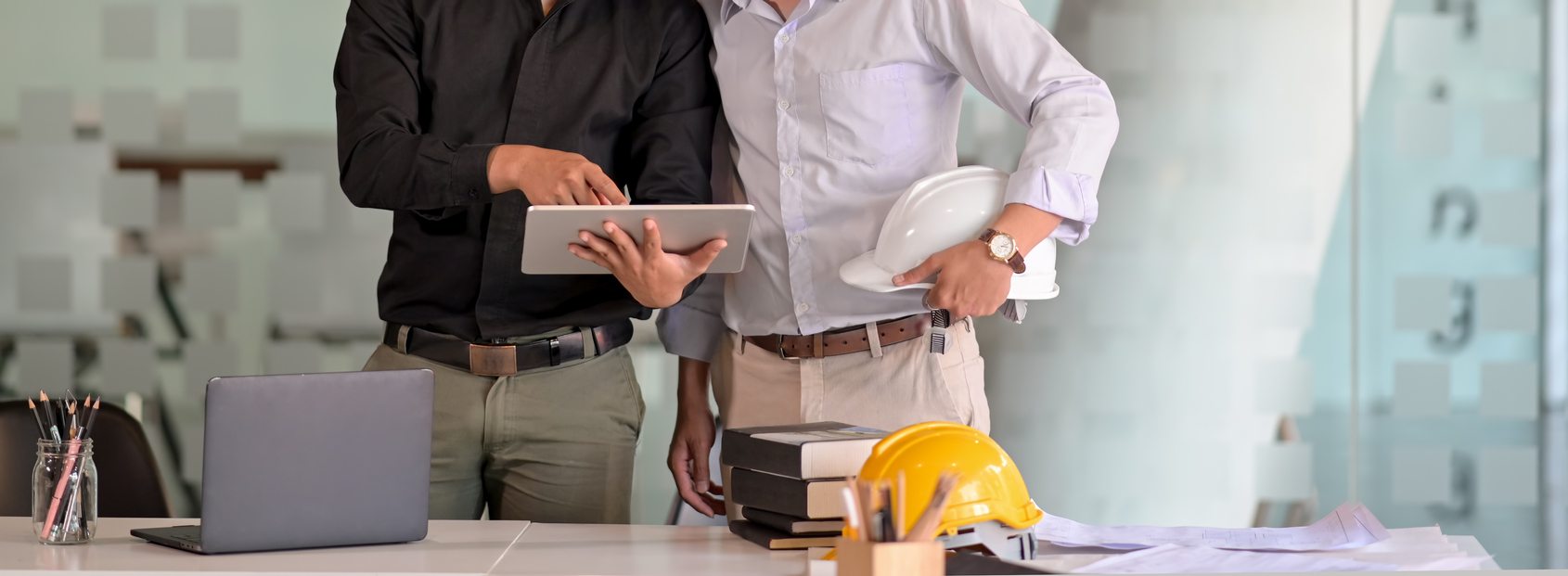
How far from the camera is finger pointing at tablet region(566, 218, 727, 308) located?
75.1 inches

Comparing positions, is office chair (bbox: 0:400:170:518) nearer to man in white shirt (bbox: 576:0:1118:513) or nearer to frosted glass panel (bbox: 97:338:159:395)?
man in white shirt (bbox: 576:0:1118:513)

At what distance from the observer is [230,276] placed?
380 cm

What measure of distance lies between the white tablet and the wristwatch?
347mm

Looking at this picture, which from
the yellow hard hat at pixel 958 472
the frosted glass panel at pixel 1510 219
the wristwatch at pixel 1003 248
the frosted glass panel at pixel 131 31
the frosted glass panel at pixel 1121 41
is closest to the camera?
the yellow hard hat at pixel 958 472

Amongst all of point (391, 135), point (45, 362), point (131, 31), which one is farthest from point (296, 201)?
point (391, 135)

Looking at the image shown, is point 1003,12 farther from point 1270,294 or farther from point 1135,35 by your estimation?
point 1270,294

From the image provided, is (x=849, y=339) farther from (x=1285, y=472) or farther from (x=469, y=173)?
(x=1285, y=472)

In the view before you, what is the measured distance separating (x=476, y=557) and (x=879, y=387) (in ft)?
2.61

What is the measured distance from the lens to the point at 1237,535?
1.70m

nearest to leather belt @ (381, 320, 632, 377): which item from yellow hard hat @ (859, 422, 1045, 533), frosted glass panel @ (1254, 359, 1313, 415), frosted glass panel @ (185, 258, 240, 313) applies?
yellow hard hat @ (859, 422, 1045, 533)

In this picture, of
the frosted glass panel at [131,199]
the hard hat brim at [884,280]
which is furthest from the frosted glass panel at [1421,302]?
the frosted glass panel at [131,199]

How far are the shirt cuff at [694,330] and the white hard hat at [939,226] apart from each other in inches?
18.2

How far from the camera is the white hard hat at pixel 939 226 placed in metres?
1.94

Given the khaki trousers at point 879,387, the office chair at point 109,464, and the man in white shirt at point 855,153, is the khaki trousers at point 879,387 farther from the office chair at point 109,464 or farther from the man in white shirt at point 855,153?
the office chair at point 109,464
